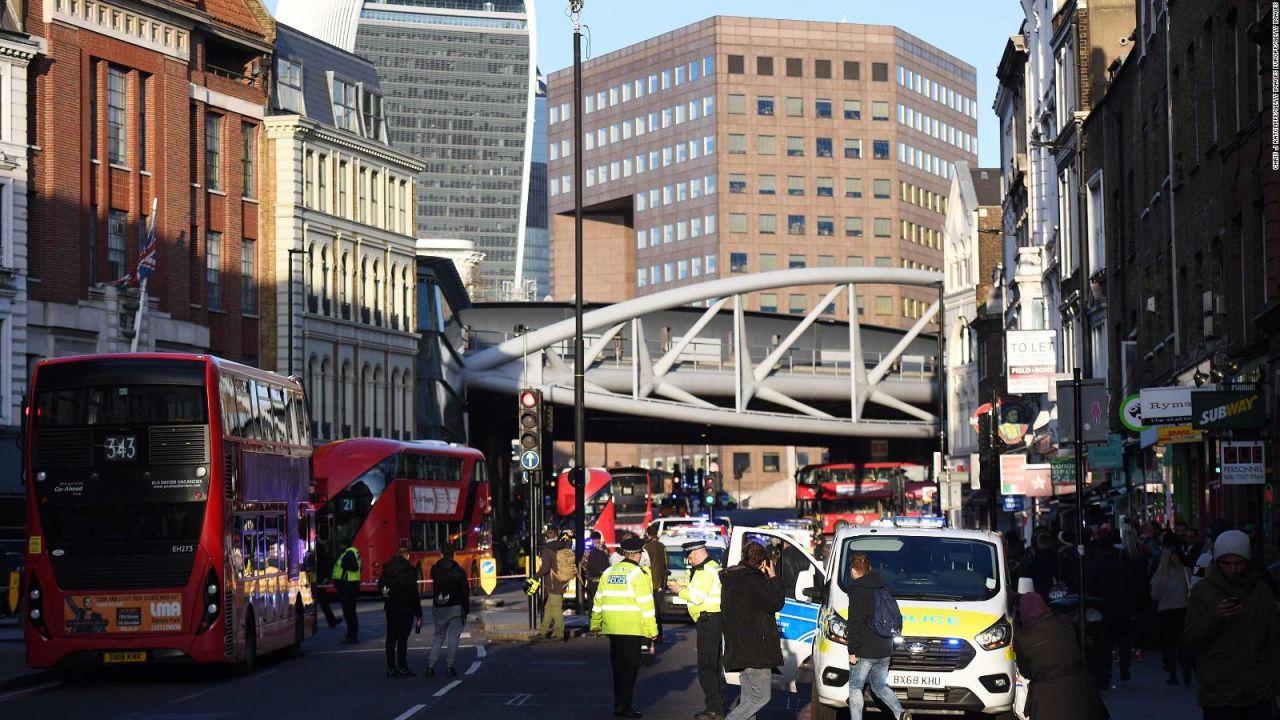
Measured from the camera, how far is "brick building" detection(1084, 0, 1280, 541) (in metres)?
27.8

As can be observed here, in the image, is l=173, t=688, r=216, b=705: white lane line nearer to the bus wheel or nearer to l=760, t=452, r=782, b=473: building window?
the bus wheel

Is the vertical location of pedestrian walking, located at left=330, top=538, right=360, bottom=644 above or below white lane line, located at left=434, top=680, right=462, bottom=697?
above

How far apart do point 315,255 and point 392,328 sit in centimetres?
810

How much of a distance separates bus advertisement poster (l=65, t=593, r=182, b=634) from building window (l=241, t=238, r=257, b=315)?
1625 inches

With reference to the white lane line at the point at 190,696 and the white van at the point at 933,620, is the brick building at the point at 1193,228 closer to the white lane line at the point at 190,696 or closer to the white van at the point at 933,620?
the white van at the point at 933,620

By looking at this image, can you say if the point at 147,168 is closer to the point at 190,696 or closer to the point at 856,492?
the point at 856,492

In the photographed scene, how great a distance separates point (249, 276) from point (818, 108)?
102 metres

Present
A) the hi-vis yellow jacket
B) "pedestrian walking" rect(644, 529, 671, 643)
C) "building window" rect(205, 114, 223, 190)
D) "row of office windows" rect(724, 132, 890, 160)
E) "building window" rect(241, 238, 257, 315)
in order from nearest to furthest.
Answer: the hi-vis yellow jacket
"pedestrian walking" rect(644, 529, 671, 643)
"building window" rect(205, 114, 223, 190)
"building window" rect(241, 238, 257, 315)
"row of office windows" rect(724, 132, 890, 160)

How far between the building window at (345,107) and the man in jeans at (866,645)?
191ft

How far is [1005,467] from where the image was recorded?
4025 cm

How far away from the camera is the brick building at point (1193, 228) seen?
27.8 m

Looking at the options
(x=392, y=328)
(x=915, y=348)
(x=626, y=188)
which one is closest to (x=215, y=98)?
(x=392, y=328)

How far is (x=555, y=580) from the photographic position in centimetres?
3145

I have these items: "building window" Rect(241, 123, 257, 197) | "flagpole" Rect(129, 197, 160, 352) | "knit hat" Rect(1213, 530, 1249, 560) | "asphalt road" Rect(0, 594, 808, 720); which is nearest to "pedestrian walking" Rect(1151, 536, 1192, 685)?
"asphalt road" Rect(0, 594, 808, 720)
